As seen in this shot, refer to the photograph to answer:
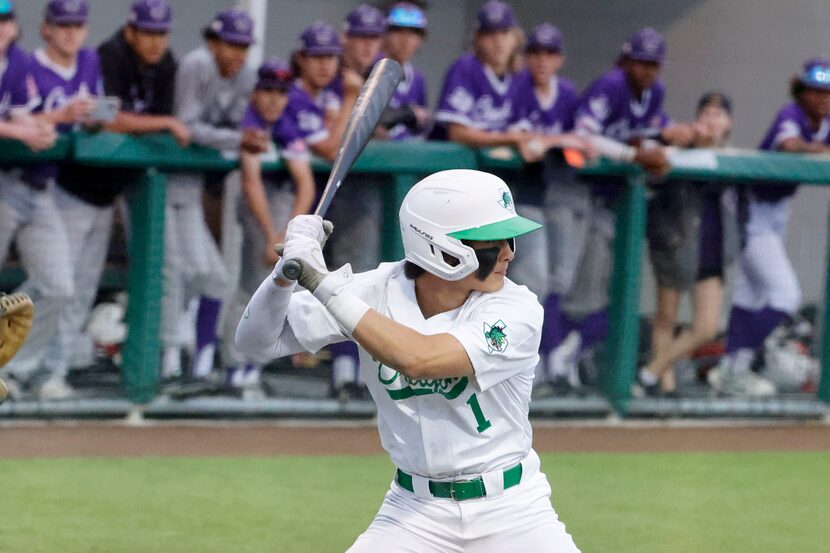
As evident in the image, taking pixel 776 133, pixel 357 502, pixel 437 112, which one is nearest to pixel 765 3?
pixel 776 133

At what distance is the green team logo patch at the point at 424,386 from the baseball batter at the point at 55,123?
356cm

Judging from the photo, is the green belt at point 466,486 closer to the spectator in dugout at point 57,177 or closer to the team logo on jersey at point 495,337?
the team logo on jersey at point 495,337

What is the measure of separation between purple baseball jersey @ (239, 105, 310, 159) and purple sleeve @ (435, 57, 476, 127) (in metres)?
0.84

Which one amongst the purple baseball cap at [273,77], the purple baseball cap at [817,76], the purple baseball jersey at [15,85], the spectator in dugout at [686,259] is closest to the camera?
the purple baseball jersey at [15,85]

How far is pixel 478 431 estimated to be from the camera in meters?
3.66

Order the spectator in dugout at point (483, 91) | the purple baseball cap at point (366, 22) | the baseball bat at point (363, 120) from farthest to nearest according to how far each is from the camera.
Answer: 1. the purple baseball cap at point (366, 22)
2. the spectator in dugout at point (483, 91)
3. the baseball bat at point (363, 120)

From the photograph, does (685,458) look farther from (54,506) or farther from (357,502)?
(54,506)

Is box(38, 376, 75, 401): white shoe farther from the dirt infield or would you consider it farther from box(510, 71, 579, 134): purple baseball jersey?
box(510, 71, 579, 134): purple baseball jersey

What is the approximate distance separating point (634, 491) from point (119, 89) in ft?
10.7

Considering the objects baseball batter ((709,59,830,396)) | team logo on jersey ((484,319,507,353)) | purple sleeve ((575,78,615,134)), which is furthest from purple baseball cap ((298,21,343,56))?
team logo on jersey ((484,319,507,353))

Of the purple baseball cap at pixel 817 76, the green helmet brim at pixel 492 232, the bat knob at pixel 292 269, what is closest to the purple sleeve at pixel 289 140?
the purple baseball cap at pixel 817 76

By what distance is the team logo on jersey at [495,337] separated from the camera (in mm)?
3566

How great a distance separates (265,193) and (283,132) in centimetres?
33

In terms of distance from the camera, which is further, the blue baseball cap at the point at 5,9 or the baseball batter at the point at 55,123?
the baseball batter at the point at 55,123
